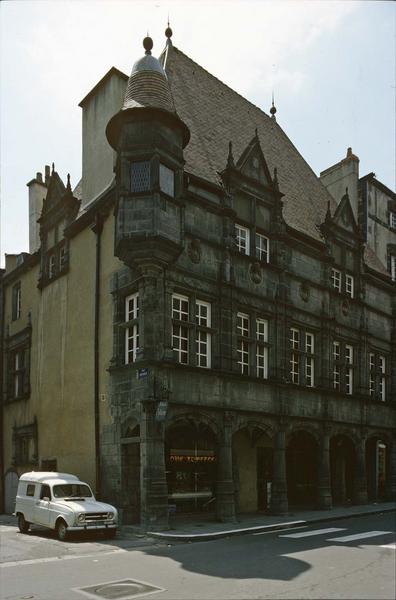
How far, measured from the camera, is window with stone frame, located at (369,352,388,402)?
29.7 metres

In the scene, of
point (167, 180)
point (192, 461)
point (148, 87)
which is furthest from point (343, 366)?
point (148, 87)

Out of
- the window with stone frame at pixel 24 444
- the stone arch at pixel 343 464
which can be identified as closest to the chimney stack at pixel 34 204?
the window with stone frame at pixel 24 444

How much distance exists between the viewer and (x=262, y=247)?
23969mm

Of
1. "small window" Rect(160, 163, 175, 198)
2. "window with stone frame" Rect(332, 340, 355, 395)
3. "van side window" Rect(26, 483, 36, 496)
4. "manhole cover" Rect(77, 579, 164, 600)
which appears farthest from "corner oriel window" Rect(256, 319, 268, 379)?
"manhole cover" Rect(77, 579, 164, 600)

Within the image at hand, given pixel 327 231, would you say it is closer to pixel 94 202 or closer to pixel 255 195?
pixel 255 195

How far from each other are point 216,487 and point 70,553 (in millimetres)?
6847

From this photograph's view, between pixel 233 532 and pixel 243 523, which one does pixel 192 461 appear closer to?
pixel 243 523

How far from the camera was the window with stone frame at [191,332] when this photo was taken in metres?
19.8

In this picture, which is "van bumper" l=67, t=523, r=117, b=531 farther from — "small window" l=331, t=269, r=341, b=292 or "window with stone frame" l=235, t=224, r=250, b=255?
"small window" l=331, t=269, r=341, b=292

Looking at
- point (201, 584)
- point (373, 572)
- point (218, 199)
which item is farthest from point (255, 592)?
point (218, 199)

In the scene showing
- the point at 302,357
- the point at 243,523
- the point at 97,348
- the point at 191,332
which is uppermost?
the point at 191,332

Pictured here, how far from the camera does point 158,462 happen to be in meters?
18.0

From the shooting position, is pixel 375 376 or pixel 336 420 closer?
pixel 336 420

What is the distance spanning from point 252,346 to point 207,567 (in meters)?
11.5
